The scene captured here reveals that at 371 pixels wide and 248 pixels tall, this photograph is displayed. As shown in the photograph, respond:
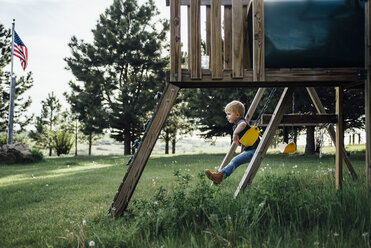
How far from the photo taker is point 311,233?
233cm

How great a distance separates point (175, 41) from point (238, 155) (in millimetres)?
1802

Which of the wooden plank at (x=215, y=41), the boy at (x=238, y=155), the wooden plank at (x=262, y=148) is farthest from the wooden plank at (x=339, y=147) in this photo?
the wooden plank at (x=215, y=41)

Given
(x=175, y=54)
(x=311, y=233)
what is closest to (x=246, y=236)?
(x=311, y=233)

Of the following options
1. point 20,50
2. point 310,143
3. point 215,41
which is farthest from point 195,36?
point 20,50

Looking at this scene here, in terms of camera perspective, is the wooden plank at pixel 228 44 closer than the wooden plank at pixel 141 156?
No

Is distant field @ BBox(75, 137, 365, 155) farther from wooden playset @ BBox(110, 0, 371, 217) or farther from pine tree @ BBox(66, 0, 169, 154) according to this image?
wooden playset @ BBox(110, 0, 371, 217)

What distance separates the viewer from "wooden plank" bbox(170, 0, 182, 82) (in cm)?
300

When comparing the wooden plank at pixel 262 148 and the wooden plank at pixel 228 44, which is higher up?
the wooden plank at pixel 228 44

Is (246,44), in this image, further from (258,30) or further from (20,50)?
(20,50)

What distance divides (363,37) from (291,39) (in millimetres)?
811

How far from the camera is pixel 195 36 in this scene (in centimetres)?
306

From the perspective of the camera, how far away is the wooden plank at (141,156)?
2984 millimetres

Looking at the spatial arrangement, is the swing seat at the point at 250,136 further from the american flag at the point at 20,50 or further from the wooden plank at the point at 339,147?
the american flag at the point at 20,50

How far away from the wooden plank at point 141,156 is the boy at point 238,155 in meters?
0.77
